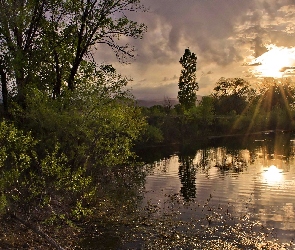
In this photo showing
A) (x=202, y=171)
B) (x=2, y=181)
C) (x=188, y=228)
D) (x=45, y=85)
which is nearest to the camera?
(x=2, y=181)

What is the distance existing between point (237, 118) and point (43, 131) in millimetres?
90922

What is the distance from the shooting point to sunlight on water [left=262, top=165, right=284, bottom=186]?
3531 cm

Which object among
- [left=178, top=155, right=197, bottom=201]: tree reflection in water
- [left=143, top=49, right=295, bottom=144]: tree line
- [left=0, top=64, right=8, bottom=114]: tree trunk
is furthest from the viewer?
[left=143, top=49, right=295, bottom=144]: tree line

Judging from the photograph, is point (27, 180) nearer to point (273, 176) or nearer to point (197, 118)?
point (273, 176)

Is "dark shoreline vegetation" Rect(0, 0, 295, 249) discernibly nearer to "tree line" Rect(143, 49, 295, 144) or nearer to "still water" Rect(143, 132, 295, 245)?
"still water" Rect(143, 132, 295, 245)

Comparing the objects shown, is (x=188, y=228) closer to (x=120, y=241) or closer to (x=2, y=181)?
(x=120, y=241)

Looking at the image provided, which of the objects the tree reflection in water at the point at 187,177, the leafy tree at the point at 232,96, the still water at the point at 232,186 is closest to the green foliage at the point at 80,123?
the still water at the point at 232,186

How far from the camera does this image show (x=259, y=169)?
4381cm

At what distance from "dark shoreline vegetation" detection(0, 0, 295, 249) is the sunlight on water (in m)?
11.8

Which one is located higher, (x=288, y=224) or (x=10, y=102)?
(x=10, y=102)

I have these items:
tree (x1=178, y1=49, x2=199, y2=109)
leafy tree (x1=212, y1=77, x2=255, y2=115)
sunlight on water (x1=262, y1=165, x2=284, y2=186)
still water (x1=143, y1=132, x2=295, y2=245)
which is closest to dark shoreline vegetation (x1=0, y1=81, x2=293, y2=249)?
still water (x1=143, y1=132, x2=295, y2=245)

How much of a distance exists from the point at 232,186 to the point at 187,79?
64.4m

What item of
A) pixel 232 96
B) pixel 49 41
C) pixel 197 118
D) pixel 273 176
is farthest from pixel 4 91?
pixel 232 96

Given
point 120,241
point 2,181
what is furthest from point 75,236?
point 2,181
